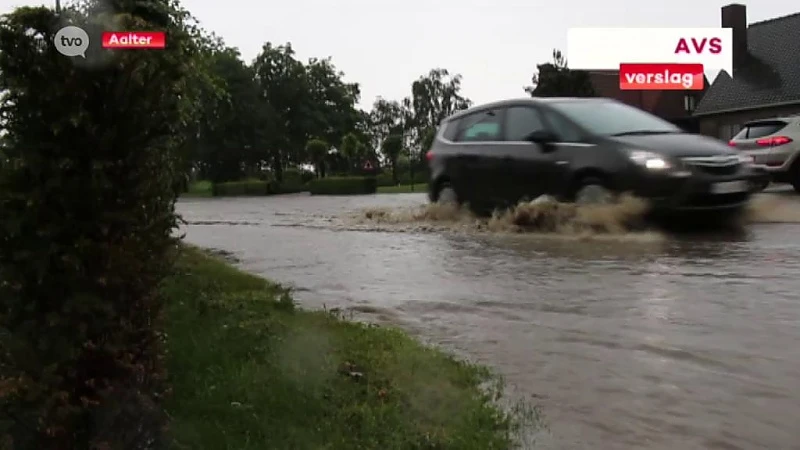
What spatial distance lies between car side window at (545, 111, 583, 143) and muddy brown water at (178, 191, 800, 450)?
3.05ft

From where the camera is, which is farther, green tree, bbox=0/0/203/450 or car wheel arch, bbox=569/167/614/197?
car wheel arch, bbox=569/167/614/197

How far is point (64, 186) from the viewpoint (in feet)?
9.28

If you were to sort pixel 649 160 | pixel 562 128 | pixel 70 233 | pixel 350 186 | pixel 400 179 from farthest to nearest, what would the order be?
pixel 400 179 → pixel 350 186 → pixel 562 128 → pixel 649 160 → pixel 70 233

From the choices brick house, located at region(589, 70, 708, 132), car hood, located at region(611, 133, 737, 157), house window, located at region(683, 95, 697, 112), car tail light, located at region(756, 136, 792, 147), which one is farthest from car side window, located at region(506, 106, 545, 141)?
house window, located at region(683, 95, 697, 112)

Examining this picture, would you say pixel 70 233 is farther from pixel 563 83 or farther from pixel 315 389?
pixel 563 83

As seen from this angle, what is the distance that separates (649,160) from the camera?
9.34 metres

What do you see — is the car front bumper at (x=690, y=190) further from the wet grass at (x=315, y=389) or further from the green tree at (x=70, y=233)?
the green tree at (x=70, y=233)

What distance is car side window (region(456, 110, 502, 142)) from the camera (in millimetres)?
11867

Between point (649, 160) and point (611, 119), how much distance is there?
4.57 ft

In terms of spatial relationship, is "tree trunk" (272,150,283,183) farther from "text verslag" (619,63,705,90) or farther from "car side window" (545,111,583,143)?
"car side window" (545,111,583,143)

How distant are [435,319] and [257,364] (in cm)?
200

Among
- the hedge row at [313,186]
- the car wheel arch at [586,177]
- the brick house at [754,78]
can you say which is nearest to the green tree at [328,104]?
the hedge row at [313,186]

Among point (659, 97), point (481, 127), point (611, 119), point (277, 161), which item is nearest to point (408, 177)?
point (659, 97)

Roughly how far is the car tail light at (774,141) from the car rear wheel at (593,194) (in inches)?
289
